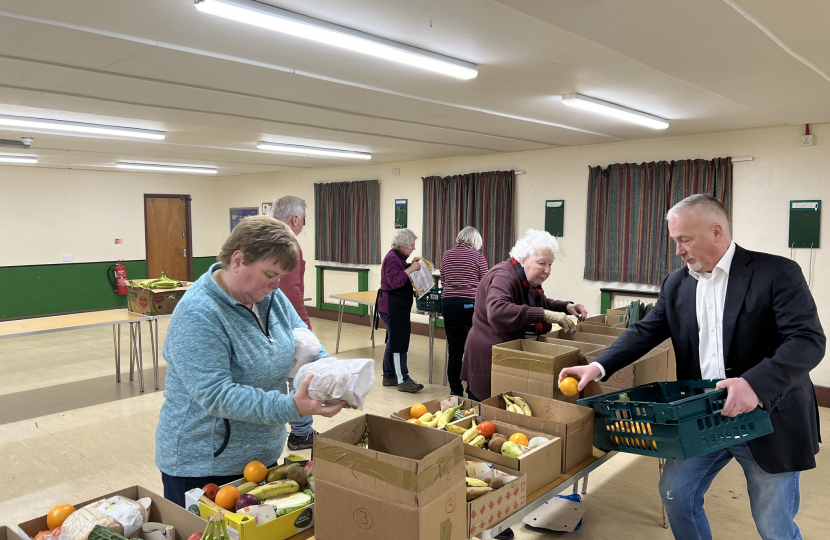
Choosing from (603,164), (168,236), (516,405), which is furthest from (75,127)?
(168,236)

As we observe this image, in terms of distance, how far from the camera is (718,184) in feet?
19.2

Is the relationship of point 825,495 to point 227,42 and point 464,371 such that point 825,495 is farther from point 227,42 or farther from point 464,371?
point 227,42

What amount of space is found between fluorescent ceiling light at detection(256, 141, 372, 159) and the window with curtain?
3117 millimetres

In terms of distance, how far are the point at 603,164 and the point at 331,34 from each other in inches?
Answer: 186

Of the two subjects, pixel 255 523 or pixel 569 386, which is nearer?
pixel 255 523

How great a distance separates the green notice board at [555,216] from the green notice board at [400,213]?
239 centimetres

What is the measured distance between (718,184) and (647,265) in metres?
1.09

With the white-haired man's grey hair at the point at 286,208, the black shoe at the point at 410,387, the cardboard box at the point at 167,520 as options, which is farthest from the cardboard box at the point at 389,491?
the black shoe at the point at 410,387

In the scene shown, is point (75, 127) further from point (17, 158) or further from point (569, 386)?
point (569, 386)

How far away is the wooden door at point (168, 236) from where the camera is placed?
36.3 feet

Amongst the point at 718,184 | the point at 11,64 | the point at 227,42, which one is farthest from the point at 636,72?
the point at 11,64

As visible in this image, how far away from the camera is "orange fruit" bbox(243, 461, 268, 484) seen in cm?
171

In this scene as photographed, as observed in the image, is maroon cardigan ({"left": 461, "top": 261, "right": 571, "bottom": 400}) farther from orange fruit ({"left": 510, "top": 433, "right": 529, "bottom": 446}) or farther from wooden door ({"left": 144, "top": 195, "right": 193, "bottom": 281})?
wooden door ({"left": 144, "top": 195, "right": 193, "bottom": 281})

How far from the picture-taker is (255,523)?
59.4 inches
